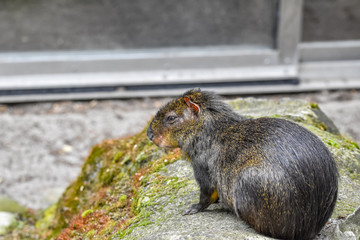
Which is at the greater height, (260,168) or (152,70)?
(152,70)

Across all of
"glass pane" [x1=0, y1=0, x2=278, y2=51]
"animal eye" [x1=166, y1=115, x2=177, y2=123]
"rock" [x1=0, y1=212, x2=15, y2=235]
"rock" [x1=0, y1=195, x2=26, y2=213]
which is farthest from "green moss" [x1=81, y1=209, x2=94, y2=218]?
"glass pane" [x1=0, y1=0, x2=278, y2=51]

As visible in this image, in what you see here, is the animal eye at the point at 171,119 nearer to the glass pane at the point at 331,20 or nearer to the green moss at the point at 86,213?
the green moss at the point at 86,213

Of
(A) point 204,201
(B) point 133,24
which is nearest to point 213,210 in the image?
(A) point 204,201

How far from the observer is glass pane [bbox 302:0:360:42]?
32.2ft

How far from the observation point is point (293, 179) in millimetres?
3191

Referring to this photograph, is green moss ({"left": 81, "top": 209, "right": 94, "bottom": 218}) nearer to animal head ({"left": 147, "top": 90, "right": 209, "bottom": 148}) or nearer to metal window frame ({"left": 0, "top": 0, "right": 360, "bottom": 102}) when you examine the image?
animal head ({"left": 147, "top": 90, "right": 209, "bottom": 148})

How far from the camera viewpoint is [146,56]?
31.4ft

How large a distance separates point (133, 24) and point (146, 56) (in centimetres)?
66

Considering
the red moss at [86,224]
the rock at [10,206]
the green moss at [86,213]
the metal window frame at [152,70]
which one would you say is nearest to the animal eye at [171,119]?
the red moss at [86,224]

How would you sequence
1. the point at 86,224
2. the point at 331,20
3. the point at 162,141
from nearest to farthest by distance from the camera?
the point at 162,141
the point at 86,224
the point at 331,20

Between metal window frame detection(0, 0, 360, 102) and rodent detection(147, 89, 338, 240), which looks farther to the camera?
metal window frame detection(0, 0, 360, 102)

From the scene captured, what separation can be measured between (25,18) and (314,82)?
563 centimetres

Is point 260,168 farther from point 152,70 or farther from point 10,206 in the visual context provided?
point 152,70

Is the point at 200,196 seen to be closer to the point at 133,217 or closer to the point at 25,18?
the point at 133,217
